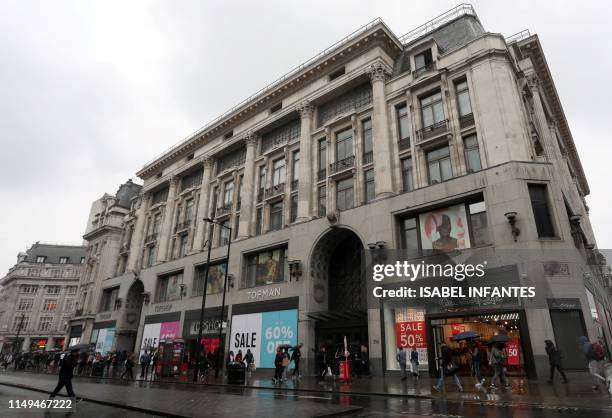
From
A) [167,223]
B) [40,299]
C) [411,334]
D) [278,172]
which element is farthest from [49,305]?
[411,334]

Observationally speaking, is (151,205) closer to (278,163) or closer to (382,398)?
(278,163)

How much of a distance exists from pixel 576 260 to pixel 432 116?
12089mm

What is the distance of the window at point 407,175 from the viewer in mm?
25016

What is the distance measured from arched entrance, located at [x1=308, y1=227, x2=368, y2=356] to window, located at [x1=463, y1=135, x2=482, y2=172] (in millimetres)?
8603

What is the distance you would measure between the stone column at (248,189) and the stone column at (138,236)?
18.1 m

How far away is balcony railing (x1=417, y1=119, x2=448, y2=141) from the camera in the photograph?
24.3 metres

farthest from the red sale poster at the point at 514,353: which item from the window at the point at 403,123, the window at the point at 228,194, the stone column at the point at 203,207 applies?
the stone column at the point at 203,207

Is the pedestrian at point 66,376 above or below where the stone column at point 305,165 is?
below

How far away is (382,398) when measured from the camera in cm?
1252

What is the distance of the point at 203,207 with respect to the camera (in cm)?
3909

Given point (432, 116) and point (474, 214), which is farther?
point (432, 116)

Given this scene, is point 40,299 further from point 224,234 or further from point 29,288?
point 224,234

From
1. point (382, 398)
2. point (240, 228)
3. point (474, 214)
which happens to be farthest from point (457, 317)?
point (240, 228)

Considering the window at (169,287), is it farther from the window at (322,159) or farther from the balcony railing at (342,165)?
the balcony railing at (342,165)
